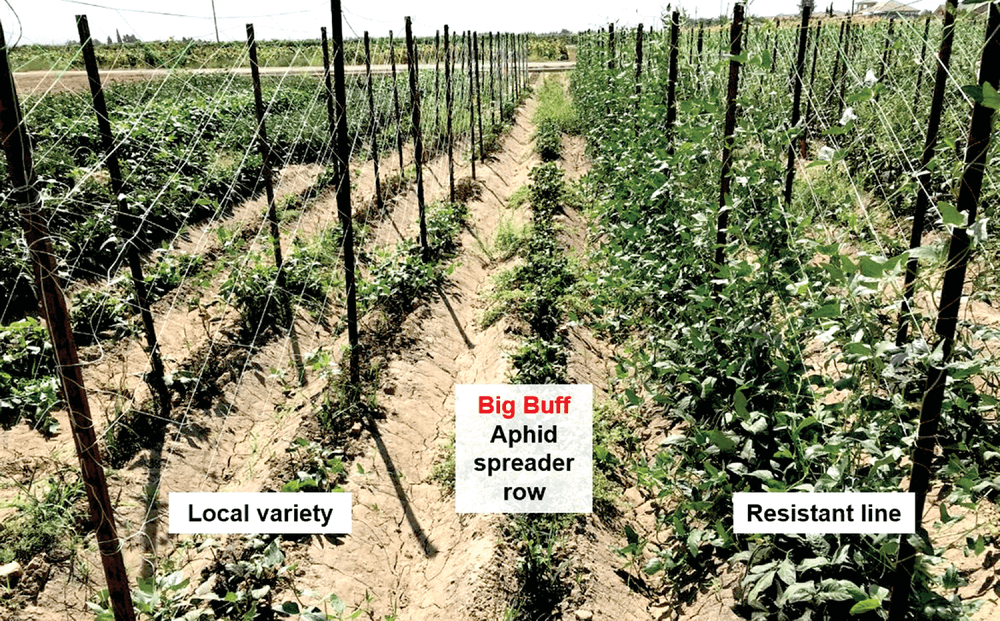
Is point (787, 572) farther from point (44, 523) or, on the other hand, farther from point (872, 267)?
point (44, 523)

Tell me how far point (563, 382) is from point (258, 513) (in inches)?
88.4

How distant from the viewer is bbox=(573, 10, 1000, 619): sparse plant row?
2.45 meters

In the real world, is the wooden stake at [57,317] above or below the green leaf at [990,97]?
below

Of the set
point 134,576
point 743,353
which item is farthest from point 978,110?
point 134,576

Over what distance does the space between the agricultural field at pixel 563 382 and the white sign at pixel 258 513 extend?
0.34 ft

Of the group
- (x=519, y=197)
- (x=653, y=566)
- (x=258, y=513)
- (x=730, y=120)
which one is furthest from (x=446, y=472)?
(x=519, y=197)

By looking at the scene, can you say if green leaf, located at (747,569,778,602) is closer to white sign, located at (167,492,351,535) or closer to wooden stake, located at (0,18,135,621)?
white sign, located at (167,492,351,535)

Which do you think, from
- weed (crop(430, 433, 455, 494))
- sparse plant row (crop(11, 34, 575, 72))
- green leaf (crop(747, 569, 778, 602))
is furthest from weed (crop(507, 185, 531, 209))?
sparse plant row (crop(11, 34, 575, 72))

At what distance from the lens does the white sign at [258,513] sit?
3.39 metres

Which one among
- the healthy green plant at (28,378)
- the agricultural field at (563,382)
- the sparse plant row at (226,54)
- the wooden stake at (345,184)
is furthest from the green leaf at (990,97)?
the sparse plant row at (226,54)

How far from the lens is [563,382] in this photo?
489cm

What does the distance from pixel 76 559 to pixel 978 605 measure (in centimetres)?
411

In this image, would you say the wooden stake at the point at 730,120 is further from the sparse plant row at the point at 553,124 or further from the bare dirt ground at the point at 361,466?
the sparse plant row at the point at 553,124

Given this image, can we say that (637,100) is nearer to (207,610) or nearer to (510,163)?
(510,163)
